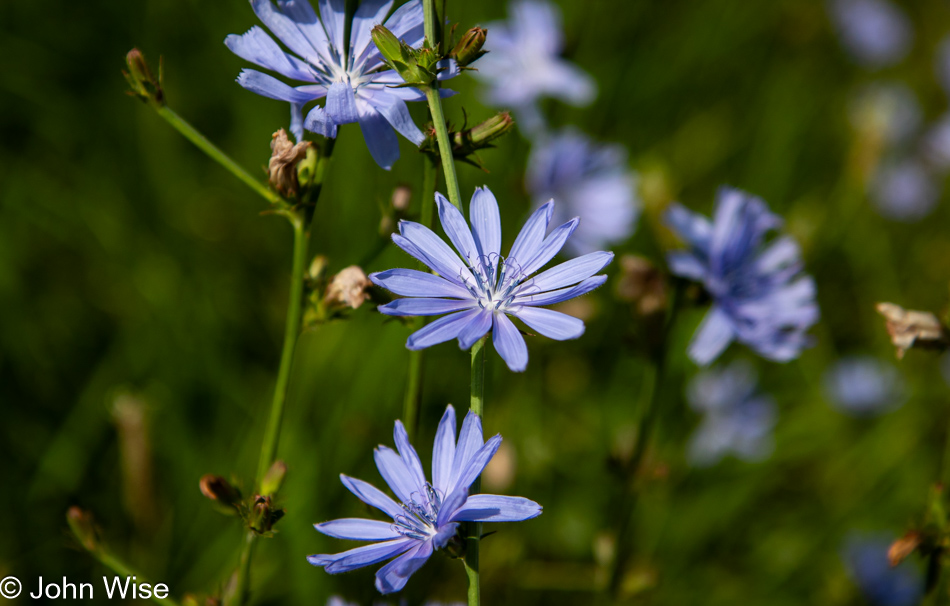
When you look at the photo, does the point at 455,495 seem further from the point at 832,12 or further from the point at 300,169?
the point at 832,12

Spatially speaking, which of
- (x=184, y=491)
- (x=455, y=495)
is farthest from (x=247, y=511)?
(x=184, y=491)

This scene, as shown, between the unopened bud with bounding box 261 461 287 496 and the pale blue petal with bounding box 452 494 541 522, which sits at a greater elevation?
the unopened bud with bounding box 261 461 287 496

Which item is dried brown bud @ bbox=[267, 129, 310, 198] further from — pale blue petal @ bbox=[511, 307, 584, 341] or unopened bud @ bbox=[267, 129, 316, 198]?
pale blue petal @ bbox=[511, 307, 584, 341]

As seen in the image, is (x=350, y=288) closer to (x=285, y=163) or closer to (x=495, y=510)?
(x=285, y=163)

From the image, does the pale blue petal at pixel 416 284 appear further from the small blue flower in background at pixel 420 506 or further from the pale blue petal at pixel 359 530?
the pale blue petal at pixel 359 530

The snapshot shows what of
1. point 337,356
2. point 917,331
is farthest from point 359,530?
point 337,356

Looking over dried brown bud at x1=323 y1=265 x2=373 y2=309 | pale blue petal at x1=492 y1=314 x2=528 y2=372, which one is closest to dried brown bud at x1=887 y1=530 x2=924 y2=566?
pale blue petal at x1=492 y1=314 x2=528 y2=372

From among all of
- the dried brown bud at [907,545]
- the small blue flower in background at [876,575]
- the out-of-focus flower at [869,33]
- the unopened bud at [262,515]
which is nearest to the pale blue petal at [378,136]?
the unopened bud at [262,515]
